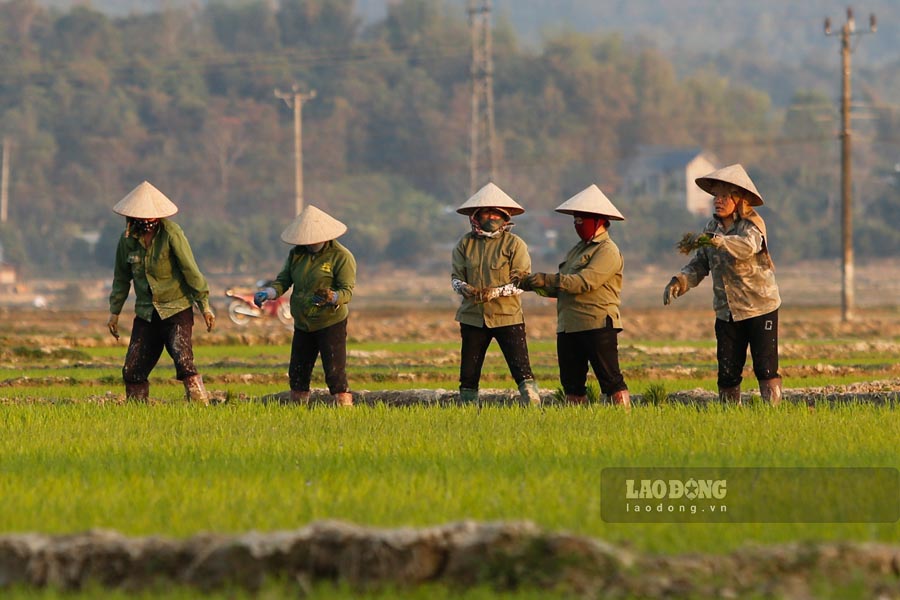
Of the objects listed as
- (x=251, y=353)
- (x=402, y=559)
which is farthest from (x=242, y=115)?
(x=402, y=559)

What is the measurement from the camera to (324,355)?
12156 mm

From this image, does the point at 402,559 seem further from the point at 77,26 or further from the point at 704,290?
the point at 77,26

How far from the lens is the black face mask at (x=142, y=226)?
40.1ft

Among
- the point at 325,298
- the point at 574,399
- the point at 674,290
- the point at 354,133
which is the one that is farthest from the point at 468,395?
the point at 354,133

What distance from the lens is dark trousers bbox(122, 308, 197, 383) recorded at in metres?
12.2

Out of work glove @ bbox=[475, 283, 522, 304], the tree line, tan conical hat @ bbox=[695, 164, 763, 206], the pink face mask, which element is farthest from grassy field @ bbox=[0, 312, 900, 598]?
the tree line

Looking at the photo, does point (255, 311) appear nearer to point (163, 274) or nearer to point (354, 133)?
point (163, 274)

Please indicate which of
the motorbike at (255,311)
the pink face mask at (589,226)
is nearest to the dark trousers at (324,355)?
the pink face mask at (589,226)

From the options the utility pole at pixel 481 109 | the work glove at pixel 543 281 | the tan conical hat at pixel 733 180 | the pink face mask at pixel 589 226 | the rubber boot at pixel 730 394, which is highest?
the utility pole at pixel 481 109

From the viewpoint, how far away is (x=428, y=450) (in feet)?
28.7

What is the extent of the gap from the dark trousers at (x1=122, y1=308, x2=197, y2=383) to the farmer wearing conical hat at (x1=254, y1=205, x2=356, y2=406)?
63 centimetres

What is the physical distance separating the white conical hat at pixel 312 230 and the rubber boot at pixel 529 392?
70.3 inches

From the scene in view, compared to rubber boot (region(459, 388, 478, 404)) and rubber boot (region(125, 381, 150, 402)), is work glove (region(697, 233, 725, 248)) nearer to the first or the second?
rubber boot (region(459, 388, 478, 404))

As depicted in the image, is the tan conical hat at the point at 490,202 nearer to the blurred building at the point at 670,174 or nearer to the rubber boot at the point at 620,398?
the rubber boot at the point at 620,398
